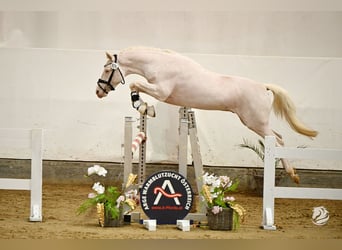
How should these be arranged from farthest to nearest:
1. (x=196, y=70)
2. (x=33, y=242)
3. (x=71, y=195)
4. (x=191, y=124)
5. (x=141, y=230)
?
(x=71, y=195) < (x=196, y=70) < (x=191, y=124) < (x=141, y=230) < (x=33, y=242)

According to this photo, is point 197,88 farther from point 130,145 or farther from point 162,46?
point 130,145

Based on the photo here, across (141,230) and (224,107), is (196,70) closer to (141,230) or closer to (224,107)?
(224,107)

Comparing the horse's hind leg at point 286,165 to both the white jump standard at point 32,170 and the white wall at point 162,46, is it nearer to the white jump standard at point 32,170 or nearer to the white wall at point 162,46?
the white wall at point 162,46

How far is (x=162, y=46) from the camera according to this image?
6.96 m

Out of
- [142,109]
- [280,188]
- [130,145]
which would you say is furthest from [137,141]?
[280,188]

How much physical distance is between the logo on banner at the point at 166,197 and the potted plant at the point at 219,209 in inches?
5.2

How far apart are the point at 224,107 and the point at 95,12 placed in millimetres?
1455

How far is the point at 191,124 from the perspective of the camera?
5.53 m

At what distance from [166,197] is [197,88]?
1.40 m

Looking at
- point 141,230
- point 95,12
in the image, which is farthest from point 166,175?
point 95,12

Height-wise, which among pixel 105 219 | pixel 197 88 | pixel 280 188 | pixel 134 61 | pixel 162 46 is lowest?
pixel 105 219

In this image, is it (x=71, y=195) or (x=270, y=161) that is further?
(x=71, y=195)

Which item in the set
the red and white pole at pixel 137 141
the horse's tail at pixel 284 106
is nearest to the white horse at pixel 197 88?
the horse's tail at pixel 284 106

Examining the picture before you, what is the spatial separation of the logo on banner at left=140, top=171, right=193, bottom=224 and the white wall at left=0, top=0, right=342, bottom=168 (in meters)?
1.83
